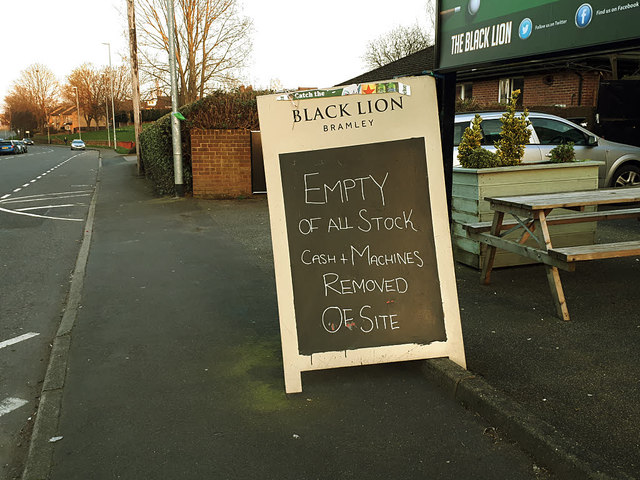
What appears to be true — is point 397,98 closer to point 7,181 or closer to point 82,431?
point 82,431

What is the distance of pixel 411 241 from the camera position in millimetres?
3904

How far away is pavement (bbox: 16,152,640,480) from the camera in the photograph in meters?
2.99

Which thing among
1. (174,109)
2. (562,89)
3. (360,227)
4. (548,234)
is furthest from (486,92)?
(360,227)

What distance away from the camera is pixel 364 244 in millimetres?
3914

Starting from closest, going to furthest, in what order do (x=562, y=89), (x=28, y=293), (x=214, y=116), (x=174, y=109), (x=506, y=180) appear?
1. (x=506, y=180)
2. (x=28, y=293)
3. (x=174, y=109)
4. (x=214, y=116)
5. (x=562, y=89)

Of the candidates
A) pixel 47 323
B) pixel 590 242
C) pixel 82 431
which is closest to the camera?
pixel 82 431

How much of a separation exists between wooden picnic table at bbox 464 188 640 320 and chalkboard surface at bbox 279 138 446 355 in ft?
4.70

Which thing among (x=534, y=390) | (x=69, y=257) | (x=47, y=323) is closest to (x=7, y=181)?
(x=69, y=257)

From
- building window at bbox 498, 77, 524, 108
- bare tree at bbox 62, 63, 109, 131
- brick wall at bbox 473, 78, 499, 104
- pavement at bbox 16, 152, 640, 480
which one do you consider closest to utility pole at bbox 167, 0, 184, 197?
pavement at bbox 16, 152, 640, 480

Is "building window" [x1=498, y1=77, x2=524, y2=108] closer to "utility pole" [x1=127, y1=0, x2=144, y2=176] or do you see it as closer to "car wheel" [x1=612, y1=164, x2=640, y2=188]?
"car wheel" [x1=612, y1=164, x2=640, y2=188]

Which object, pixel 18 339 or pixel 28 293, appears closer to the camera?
pixel 18 339

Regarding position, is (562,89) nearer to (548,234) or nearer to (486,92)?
(486,92)

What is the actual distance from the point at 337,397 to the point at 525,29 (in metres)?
2.96

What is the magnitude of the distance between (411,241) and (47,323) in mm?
3781
